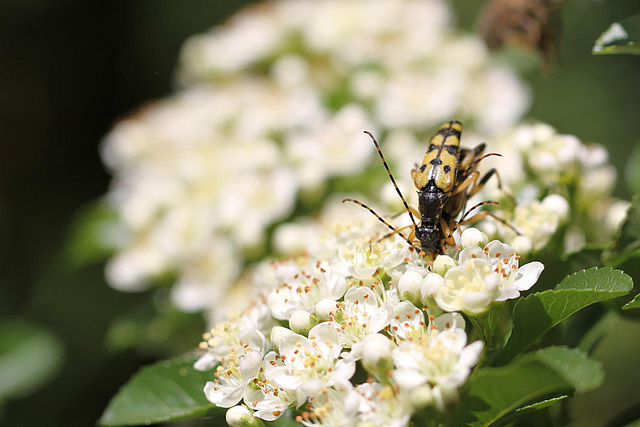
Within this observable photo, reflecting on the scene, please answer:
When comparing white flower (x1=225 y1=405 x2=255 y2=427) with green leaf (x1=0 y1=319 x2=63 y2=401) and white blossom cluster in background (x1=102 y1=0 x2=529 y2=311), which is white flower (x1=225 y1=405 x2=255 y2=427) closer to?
white blossom cluster in background (x1=102 y1=0 x2=529 y2=311)

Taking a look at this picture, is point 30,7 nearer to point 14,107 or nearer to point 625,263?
point 14,107

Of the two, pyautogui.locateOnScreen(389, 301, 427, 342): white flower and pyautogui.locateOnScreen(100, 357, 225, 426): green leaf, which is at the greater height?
pyautogui.locateOnScreen(389, 301, 427, 342): white flower

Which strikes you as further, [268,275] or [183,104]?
[183,104]

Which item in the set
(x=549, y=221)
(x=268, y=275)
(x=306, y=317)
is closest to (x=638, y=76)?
(x=549, y=221)

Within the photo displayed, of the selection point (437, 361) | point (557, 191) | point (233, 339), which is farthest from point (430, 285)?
point (557, 191)

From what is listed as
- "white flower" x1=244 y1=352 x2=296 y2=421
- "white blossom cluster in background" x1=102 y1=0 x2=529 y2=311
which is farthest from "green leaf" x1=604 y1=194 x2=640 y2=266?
"white blossom cluster in background" x1=102 y1=0 x2=529 y2=311

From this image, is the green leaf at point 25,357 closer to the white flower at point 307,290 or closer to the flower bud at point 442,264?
the white flower at point 307,290

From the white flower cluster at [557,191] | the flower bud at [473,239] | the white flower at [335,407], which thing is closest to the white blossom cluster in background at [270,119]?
the white flower cluster at [557,191]
